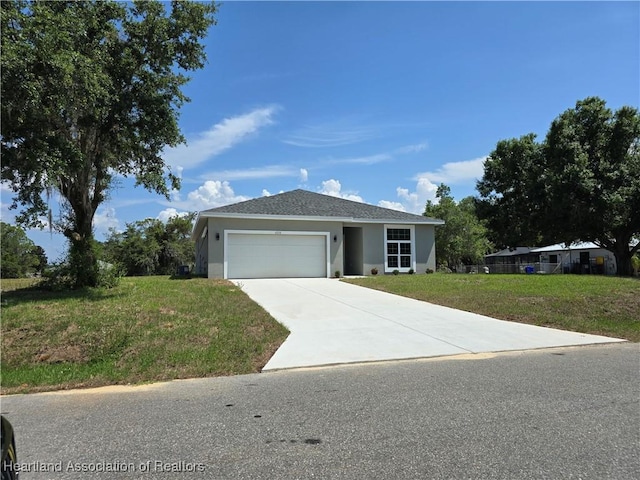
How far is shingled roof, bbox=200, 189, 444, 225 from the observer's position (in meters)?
21.0

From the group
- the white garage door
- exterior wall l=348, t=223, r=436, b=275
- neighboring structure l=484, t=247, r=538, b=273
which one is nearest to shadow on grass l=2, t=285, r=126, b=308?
the white garage door

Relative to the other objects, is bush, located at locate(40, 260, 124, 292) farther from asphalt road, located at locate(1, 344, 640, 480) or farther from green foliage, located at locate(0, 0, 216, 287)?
asphalt road, located at locate(1, 344, 640, 480)

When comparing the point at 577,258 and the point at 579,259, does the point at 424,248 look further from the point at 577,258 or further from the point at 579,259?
the point at 577,258

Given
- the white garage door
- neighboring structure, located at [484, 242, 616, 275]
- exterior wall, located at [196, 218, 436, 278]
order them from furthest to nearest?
neighboring structure, located at [484, 242, 616, 275] < the white garage door < exterior wall, located at [196, 218, 436, 278]

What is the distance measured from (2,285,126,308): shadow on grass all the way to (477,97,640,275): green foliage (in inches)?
909

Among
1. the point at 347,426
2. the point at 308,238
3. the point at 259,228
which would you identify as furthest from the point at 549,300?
the point at 259,228

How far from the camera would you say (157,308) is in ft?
32.7

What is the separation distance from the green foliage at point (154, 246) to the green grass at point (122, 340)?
83.5 feet

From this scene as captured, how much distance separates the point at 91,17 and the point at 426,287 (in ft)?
42.9

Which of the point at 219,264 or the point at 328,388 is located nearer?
the point at 328,388

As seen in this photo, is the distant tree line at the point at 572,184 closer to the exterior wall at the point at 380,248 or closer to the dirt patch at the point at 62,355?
the exterior wall at the point at 380,248

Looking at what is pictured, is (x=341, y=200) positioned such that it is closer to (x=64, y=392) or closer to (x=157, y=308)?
(x=157, y=308)

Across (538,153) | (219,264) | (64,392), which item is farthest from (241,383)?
(538,153)

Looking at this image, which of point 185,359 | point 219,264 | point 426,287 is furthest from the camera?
point 219,264
